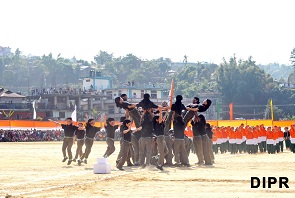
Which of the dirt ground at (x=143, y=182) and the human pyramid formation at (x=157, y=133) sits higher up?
the human pyramid formation at (x=157, y=133)

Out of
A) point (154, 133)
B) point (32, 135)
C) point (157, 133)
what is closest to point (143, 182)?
point (157, 133)

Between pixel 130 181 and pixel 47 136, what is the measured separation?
203ft

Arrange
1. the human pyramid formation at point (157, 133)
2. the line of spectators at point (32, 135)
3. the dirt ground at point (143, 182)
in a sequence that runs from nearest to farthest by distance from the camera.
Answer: the dirt ground at point (143, 182) → the human pyramid formation at point (157, 133) → the line of spectators at point (32, 135)

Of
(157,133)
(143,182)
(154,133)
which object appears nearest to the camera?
(143,182)

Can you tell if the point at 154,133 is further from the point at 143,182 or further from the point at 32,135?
the point at 32,135

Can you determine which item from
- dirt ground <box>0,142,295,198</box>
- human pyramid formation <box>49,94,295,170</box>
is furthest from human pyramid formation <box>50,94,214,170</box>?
dirt ground <box>0,142,295,198</box>

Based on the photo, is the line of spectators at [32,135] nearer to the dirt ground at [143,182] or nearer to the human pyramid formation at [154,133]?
the human pyramid formation at [154,133]

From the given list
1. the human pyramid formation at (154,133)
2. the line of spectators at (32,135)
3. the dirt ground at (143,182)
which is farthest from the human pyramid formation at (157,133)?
the line of spectators at (32,135)

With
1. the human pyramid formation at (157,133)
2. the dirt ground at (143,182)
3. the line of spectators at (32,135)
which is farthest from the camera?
the line of spectators at (32,135)

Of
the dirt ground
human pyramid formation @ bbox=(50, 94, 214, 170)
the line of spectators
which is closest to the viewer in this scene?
the dirt ground

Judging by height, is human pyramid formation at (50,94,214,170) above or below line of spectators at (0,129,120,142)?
above

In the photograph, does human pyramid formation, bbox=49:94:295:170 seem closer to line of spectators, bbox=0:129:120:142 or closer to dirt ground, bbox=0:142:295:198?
dirt ground, bbox=0:142:295:198

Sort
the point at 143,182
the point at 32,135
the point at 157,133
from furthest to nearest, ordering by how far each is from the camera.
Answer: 1. the point at 32,135
2. the point at 157,133
3. the point at 143,182

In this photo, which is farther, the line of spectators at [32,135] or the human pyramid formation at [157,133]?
the line of spectators at [32,135]
